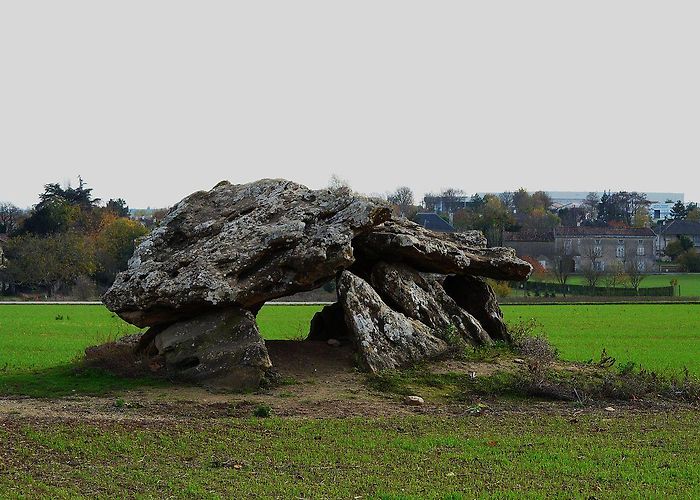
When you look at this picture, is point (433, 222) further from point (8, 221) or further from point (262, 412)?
point (262, 412)

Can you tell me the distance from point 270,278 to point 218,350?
188cm

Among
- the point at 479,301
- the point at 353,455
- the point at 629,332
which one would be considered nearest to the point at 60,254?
Result: the point at 629,332

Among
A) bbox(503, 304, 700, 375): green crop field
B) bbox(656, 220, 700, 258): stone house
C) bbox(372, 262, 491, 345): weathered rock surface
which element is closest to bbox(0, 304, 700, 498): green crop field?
bbox(372, 262, 491, 345): weathered rock surface

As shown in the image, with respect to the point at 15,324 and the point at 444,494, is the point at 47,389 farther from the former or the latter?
the point at 15,324

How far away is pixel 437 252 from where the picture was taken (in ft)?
73.2

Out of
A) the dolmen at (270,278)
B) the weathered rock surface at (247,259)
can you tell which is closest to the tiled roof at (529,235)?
the dolmen at (270,278)

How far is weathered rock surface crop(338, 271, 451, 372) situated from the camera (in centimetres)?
1986

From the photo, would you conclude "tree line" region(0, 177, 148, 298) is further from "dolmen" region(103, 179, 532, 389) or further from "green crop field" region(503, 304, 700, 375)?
"dolmen" region(103, 179, 532, 389)

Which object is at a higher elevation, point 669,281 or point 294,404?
point 294,404

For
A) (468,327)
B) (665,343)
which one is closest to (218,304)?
(468,327)

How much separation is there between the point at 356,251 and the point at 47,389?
7.81 m

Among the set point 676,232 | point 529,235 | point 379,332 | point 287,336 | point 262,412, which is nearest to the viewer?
point 262,412

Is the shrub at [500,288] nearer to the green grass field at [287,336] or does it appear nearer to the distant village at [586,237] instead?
the green grass field at [287,336]

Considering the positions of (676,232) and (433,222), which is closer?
(433,222)
